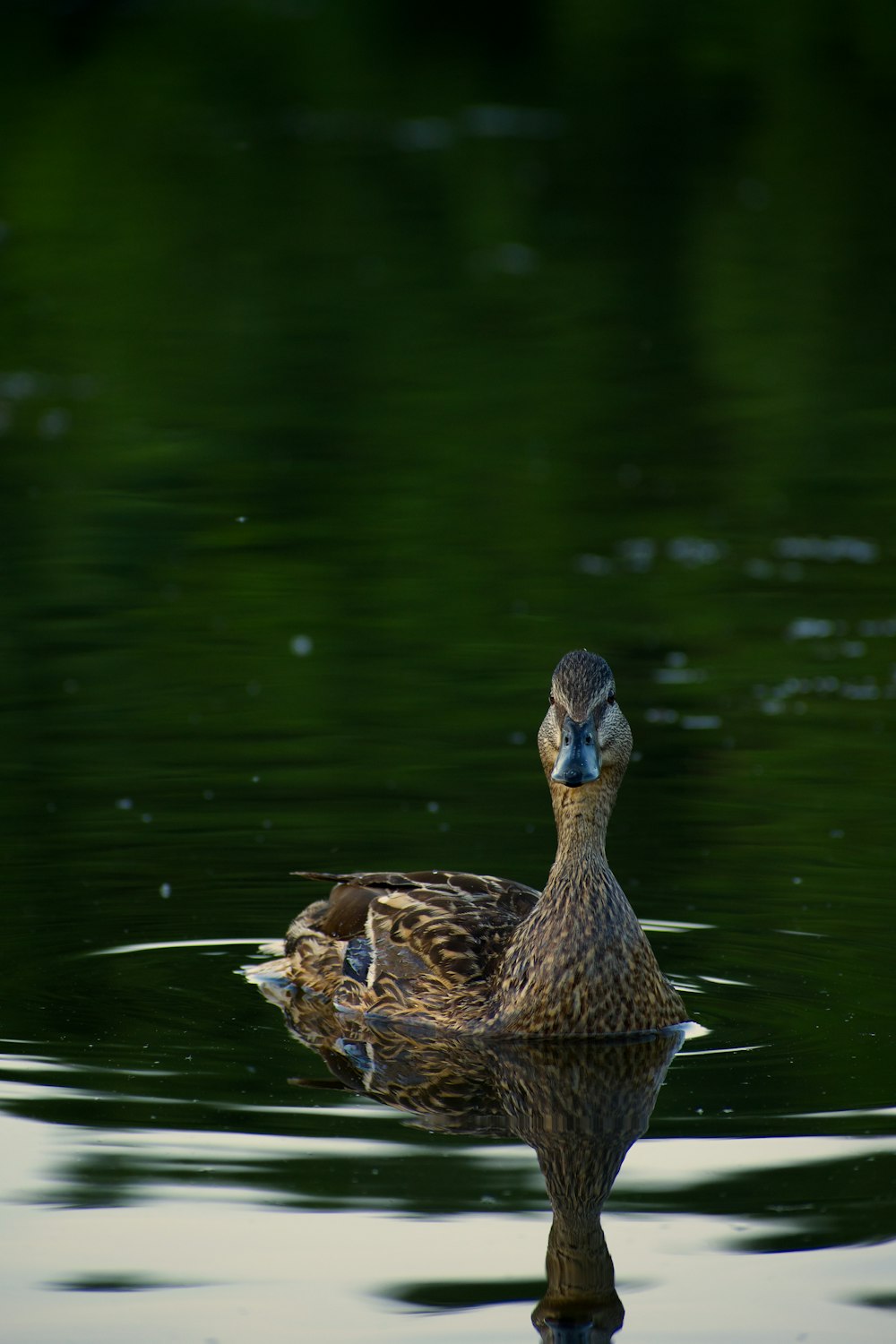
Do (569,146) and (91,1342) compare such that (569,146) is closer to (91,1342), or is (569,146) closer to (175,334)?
(175,334)

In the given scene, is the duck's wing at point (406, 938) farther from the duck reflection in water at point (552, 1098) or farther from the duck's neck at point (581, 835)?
the duck's neck at point (581, 835)

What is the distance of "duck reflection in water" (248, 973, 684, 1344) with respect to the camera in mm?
5883

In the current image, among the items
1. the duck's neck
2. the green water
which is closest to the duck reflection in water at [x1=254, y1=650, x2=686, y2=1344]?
the duck's neck

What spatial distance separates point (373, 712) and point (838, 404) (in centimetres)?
986

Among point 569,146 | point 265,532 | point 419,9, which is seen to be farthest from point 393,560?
point 419,9

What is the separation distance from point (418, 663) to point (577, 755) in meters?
5.13

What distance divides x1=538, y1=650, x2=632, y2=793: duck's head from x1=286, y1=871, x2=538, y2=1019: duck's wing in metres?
0.51

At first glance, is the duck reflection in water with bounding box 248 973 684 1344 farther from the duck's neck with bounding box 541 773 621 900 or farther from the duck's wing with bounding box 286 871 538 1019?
the duck's neck with bounding box 541 773 621 900

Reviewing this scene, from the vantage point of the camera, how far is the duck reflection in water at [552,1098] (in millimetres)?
5883

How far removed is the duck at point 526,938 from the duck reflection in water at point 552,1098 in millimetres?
83

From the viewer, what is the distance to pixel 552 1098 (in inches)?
292

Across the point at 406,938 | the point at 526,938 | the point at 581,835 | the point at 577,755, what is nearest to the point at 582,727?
the point at 577,755

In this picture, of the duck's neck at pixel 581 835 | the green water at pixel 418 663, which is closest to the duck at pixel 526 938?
the duck's neck at pixel 581 835

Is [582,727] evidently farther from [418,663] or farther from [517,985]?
[418,663]
